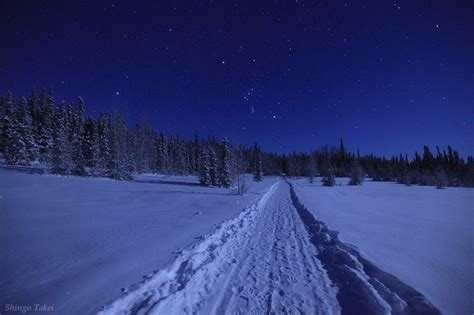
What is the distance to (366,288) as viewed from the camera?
436 centimetres

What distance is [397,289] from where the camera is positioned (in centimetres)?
427

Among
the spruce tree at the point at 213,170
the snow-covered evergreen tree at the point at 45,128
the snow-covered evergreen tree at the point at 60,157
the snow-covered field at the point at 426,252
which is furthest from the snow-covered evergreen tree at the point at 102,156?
the snow-covered field at the point at 426,252

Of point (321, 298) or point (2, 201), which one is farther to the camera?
point (2, 201)

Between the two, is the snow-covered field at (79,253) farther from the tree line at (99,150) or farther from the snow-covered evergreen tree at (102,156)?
the snow-covered evergreen tree at (102,156)

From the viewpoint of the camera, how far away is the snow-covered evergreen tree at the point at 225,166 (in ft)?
140

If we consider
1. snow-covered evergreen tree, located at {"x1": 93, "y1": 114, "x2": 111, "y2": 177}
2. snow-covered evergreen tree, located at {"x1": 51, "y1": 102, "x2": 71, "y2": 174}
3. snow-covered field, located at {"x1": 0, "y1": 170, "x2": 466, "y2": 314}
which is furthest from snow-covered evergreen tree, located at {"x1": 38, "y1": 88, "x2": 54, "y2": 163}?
snow-covered field, located at {"x1": 0, "y1": 170, "x2": 466, "y2": 314}

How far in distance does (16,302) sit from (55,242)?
3.70 m

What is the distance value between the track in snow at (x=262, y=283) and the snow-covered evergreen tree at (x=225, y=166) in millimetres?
35110

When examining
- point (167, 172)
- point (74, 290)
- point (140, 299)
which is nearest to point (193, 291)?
point (140, 299)

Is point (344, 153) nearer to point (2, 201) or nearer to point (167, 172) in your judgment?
point (167, 172)

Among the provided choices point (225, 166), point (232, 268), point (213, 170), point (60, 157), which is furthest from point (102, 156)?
point (232, 268)

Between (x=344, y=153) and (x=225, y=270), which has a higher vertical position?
(x=344, y=153)

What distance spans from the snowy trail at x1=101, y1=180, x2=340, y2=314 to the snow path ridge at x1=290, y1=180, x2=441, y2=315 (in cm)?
28

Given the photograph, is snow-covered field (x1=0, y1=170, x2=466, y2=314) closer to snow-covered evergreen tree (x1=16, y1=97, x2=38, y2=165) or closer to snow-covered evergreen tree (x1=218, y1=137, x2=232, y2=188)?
snow-covered evergreen tree (x1=218, y1=137, x2=232, y2=188)
